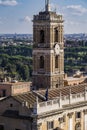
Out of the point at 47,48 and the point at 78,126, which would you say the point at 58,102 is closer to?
the point at 78,126

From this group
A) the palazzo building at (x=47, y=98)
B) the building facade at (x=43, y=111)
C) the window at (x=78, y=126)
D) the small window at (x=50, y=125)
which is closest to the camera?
the building facade at (x=43, y=111)

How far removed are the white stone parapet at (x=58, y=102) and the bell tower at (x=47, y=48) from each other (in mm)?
9014

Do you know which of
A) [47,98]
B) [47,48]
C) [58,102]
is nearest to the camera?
[58,102]

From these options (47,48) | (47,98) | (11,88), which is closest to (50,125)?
(47,98)

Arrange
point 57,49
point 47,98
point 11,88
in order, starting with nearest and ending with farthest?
point 47,98 < point 57,49 < point 11,88

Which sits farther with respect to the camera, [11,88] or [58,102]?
[11,88]

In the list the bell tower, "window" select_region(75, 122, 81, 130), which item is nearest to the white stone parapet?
"window" select_region(75, 122, 81, 130)

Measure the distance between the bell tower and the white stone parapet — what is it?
9014 mm

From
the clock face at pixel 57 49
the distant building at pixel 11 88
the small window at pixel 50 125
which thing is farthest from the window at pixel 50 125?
the distant building at pixel 11 88

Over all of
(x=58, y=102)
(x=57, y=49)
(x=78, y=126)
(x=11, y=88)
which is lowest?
(x=78, y=126)

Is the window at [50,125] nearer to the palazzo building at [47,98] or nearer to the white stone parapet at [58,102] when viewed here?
the palazzo building at [47,98]

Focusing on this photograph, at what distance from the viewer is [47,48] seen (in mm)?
55688

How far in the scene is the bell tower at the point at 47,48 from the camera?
55.7m

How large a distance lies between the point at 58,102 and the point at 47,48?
12954 mm
